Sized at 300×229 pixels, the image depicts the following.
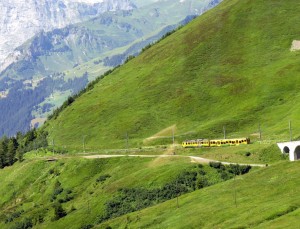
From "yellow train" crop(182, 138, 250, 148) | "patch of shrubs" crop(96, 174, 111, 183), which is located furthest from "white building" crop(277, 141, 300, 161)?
"patch of shrubs" crop(96, 174, 111, 183)

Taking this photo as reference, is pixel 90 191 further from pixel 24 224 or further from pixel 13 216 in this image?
Result: pixel 13 216

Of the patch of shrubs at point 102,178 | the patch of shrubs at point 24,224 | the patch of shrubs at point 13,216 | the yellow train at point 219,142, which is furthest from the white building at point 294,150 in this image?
the patch of shrubs at point 13,216

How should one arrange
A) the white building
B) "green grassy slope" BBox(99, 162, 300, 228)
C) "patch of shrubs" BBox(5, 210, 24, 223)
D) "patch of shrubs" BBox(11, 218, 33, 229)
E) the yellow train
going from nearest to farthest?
"green grassy slope" BBox(99, 162, 300, 228)
the white building
"patch of shrubs" BBox(11, 218, 33, 229)
"patch of shrubs" BBox(5, 210, 24, 223)
the yellow train

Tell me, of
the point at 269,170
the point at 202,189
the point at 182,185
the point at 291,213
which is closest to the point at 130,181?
the point at 182,185

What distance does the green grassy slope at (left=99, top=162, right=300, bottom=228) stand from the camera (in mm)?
96938

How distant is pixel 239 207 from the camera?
108438 millimetres

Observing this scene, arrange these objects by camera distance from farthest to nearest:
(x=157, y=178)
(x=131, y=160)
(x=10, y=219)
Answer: (x=131, y=160), (x=10, y=219), (x=157, y=178)

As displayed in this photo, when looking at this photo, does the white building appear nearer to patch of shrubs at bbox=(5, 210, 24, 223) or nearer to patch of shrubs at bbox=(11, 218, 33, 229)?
patch of shrubs at bbox=(11, 218, 33, 229)

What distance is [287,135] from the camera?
189 metres

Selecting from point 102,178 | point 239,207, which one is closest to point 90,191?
point 102,178

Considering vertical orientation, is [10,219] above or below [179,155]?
below

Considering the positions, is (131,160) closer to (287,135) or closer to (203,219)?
(287,135)

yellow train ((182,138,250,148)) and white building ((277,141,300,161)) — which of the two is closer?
white building ((277,141,300,161))

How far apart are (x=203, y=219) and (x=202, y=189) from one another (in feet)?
103
